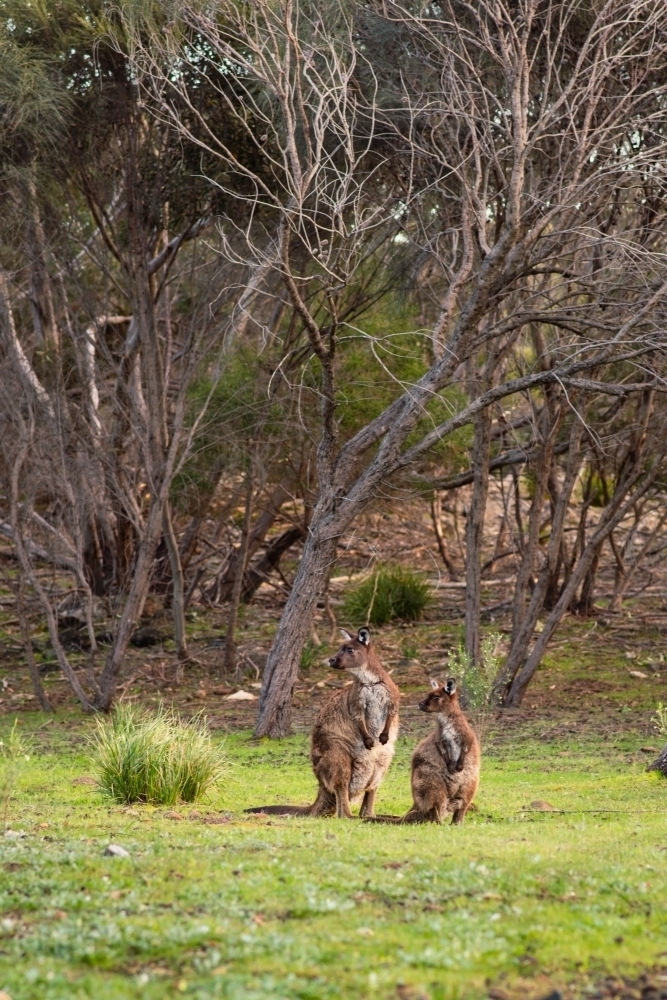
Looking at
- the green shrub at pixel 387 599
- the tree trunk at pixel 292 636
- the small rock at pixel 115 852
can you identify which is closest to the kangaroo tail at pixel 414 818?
the small rock at pixel 115 852

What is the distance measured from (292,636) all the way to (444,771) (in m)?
5.92

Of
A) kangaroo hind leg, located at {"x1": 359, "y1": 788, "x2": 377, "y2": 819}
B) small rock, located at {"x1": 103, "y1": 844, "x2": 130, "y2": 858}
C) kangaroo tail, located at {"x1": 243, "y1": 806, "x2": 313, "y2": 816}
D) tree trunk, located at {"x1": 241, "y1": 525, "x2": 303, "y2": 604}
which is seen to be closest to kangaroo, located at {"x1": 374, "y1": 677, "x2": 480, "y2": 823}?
kangaroo hind leg, located at {"x1": 359, "y1": 788, "x2": 377, "y2": 819}

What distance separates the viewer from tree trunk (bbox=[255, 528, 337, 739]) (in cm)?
1535

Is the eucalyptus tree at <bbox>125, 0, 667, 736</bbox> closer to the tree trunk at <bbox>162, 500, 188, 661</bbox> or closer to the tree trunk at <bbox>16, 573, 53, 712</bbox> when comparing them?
the tree trunk at <bbox>162, 500, 188, 661</bbox>

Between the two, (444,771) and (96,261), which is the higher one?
(96,261)

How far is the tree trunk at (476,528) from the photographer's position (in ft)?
59.3

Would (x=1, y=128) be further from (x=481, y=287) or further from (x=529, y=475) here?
(x=529, y=475)

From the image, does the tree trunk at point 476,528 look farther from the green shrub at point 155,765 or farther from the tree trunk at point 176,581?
the green shrub at point 155,765

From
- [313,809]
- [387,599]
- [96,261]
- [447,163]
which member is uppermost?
[447,163]

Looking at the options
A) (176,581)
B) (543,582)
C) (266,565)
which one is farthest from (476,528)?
(266,565)

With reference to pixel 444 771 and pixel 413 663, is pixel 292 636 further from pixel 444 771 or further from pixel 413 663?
pixel 444 771

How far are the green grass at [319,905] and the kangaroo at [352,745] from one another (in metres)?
0.49

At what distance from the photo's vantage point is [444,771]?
9.63 m

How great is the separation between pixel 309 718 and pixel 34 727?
3.75 meters
